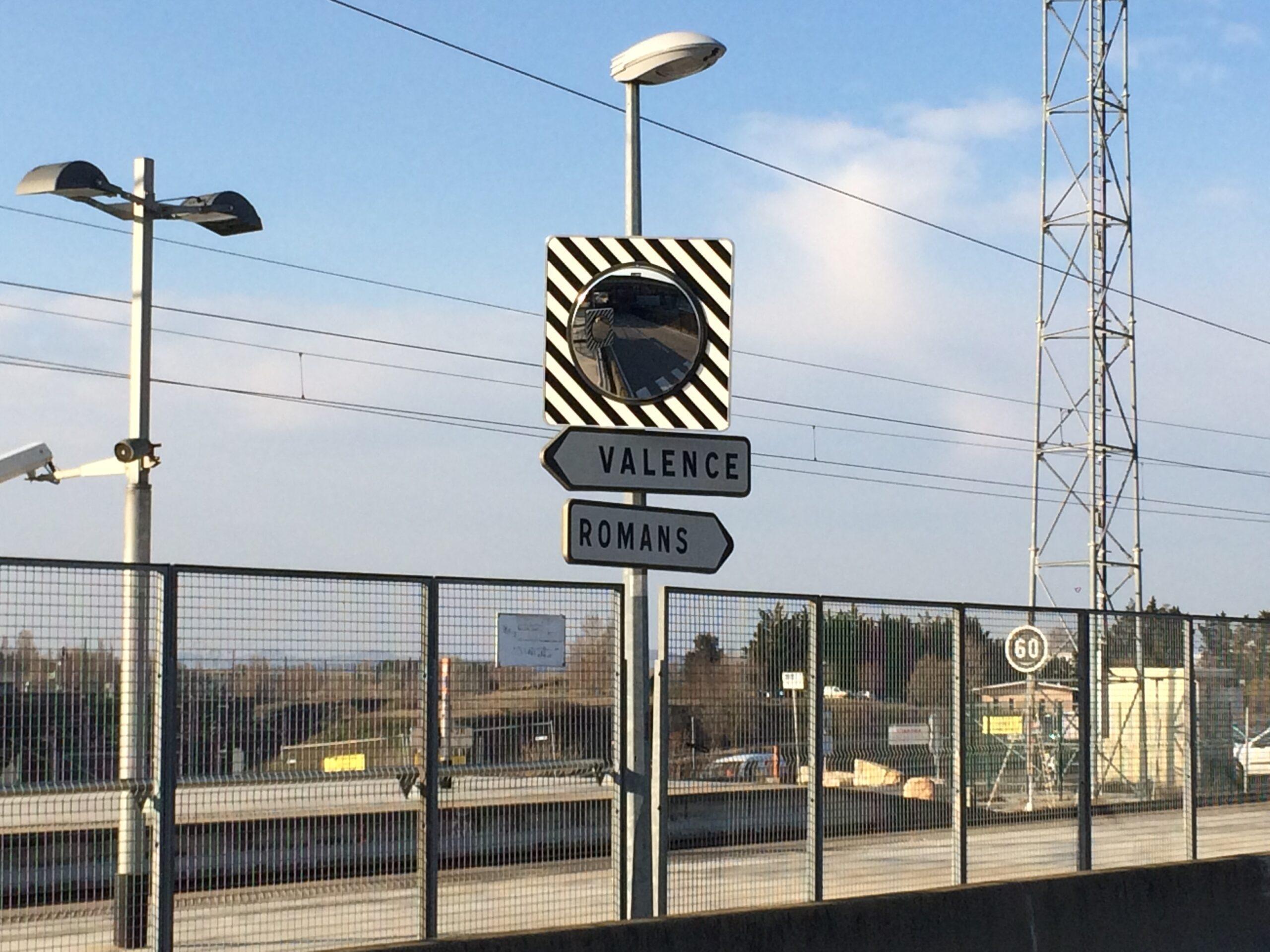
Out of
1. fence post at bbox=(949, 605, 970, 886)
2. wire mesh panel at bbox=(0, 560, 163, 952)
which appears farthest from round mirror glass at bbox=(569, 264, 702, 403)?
fence post at bbox=(949, 605, 970, 886)

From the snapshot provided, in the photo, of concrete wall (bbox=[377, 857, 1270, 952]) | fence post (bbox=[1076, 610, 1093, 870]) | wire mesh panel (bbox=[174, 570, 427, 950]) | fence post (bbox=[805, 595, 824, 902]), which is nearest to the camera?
wire mesh panel (bbox=[174, 570, 427, 950])

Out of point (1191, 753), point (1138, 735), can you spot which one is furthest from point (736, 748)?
point (1191, 753)

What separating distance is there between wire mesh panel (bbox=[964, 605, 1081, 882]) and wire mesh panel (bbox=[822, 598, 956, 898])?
298 millimetres

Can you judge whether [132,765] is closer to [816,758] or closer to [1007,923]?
[816,758]

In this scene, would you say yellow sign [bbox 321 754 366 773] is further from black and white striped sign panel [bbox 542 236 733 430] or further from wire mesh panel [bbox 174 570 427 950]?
black and white striped sign panel [bbox 542 236 733 430]

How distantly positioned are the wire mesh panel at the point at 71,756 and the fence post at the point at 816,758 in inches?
162

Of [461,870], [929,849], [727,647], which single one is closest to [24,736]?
[461,870]

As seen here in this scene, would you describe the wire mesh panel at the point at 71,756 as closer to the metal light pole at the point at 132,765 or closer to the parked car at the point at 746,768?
the metal light pole at the point at 132,765

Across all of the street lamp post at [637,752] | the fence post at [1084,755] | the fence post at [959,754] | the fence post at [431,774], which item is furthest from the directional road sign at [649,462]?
the fence post at [1084,755]

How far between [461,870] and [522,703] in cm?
85

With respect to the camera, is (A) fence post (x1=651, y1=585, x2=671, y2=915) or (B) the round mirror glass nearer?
(A) fence post (x1=651, y1=585, x2=671, y2=915)

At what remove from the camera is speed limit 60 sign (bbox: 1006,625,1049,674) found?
11.9 meters

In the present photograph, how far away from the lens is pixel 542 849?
28.2 feet

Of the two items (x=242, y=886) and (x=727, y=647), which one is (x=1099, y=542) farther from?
(x=242, y=886)
